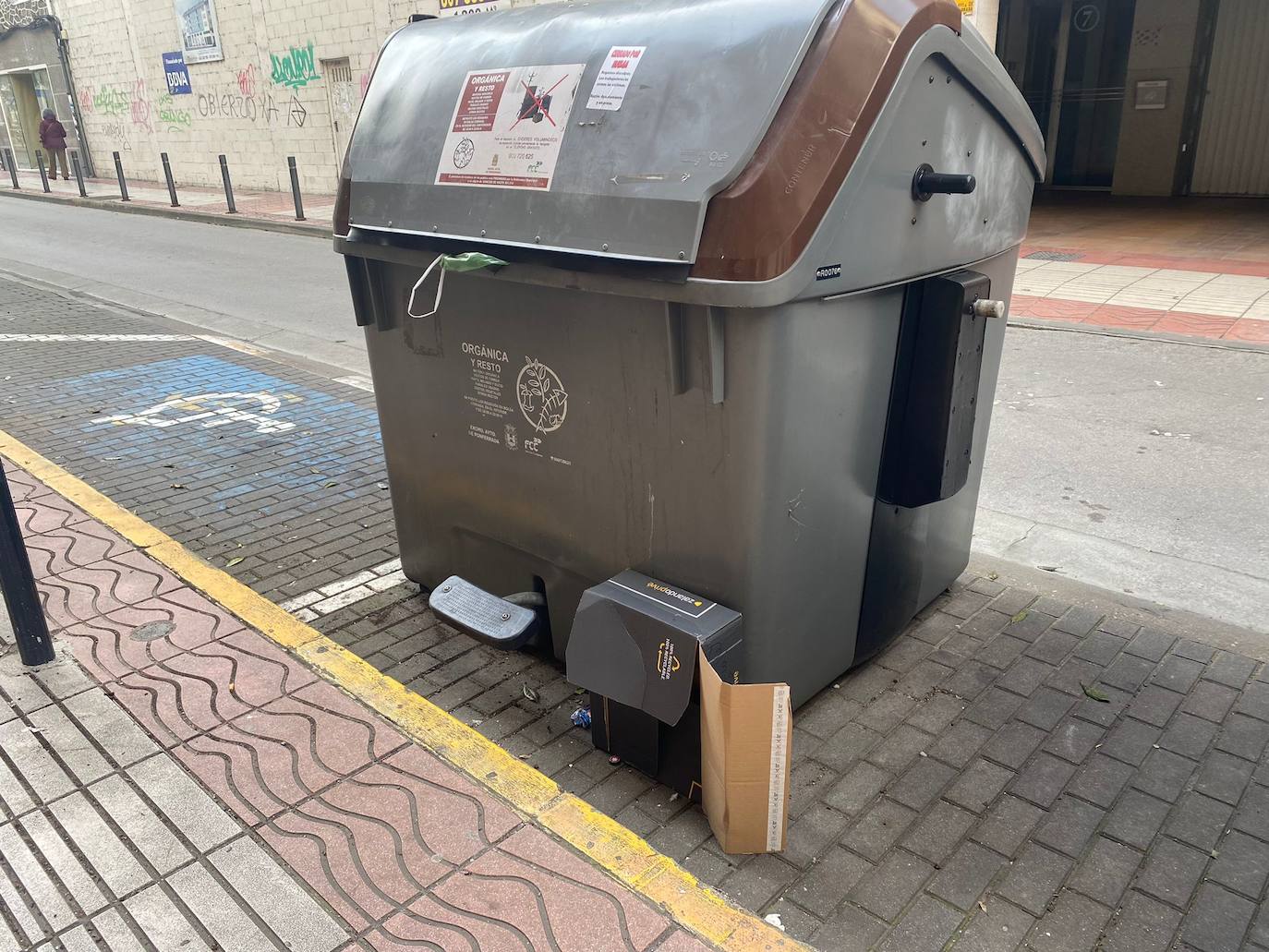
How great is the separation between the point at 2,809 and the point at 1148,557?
4421mm

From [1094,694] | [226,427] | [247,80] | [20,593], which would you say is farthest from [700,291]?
[247,80]

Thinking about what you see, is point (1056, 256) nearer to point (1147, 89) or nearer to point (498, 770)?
point (1147, 89)

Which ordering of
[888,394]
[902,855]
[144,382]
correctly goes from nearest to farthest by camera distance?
[902,855] < [888,394] < [144,382]

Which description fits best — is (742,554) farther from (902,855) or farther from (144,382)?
(144,382)

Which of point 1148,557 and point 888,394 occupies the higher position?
point 888,394

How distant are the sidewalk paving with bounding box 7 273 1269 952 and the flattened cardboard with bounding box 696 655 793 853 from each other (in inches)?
3.6

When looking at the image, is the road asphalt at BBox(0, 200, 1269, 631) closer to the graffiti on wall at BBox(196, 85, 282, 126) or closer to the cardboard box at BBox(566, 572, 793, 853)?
the cardboard box at BBox(566, 572, 793, 853)

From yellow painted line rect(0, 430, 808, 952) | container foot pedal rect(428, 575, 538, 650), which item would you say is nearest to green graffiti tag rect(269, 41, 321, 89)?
yellow painted line rect(0, 430, 808, 952)

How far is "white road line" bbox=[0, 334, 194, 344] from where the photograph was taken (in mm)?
8469

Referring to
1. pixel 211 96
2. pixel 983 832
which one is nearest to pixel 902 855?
pixel 983 832

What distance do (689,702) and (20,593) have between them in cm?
236

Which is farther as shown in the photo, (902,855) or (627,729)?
(627,729)

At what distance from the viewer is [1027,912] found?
7.64ft

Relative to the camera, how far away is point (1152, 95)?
1512 centimetres
